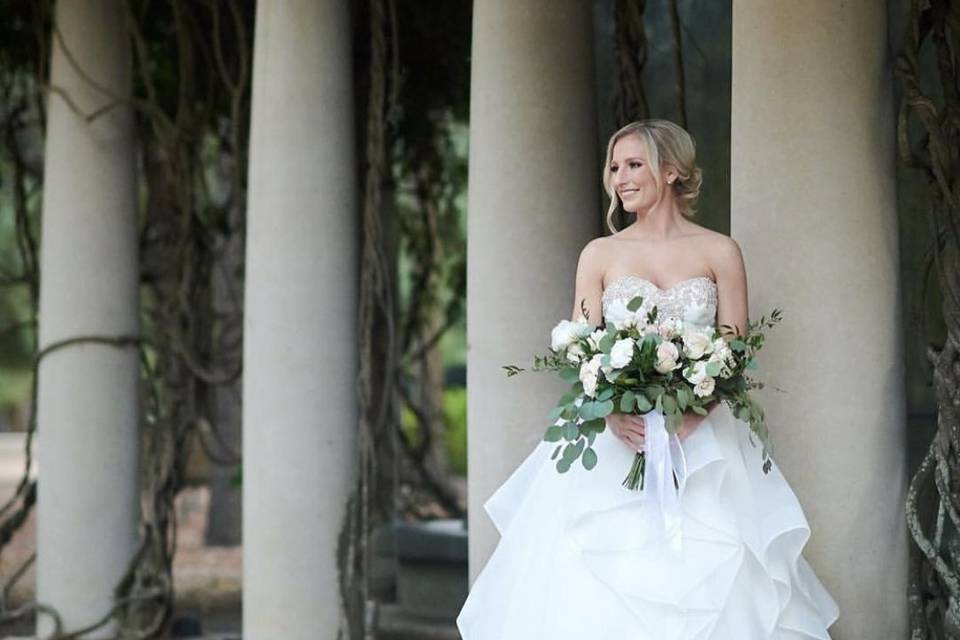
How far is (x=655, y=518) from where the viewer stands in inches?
241

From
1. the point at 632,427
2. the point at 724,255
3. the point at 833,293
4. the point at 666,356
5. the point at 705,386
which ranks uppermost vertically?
the point at 724,255

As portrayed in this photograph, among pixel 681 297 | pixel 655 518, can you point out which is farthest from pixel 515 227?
pixel 655 518

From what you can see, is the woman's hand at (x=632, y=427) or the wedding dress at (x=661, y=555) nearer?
the wedding dress at (x=661, y=555)

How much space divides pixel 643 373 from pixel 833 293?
0.95 meters

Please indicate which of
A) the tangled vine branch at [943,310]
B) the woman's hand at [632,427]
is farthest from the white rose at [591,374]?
the tangled vine branch at [943,310]

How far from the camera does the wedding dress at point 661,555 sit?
233 inches

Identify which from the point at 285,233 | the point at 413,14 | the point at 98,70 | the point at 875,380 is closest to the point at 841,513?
the point at 875,380

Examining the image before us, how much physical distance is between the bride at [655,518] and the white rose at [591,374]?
0.27 m

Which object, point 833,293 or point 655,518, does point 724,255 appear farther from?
point 655,518

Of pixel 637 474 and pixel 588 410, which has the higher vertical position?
pixel 588 410

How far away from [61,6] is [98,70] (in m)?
0.43

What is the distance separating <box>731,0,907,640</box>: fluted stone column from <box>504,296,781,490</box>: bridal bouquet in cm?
34

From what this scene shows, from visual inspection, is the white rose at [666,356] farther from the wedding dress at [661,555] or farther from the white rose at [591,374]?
the wedding dress at [661,555]

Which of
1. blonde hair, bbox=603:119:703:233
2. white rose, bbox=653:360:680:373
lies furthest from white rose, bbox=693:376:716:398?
blonde hair, bbox=603:119:703:233
